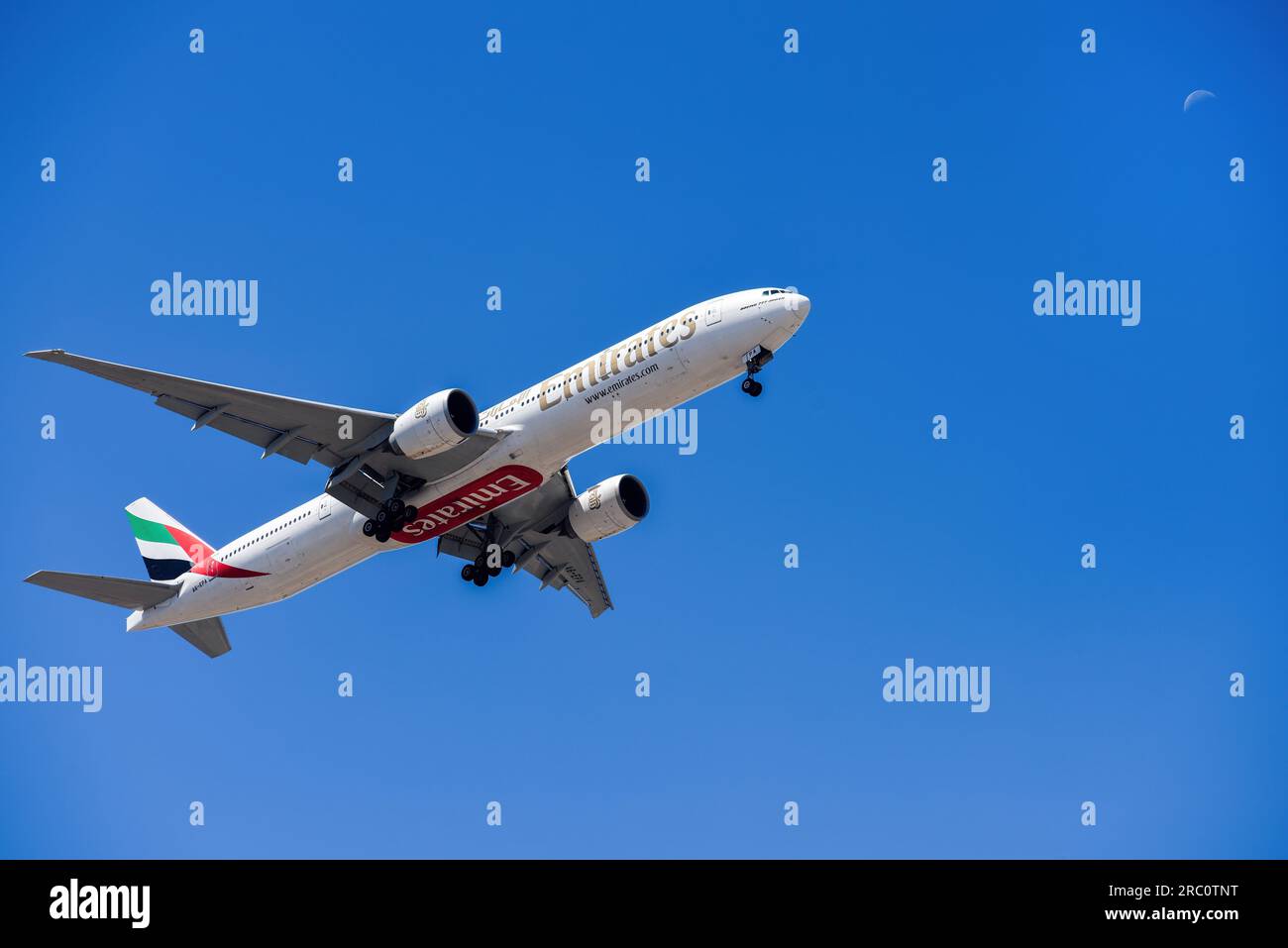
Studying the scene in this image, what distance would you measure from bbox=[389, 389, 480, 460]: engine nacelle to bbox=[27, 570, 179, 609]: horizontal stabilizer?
35.7 ft

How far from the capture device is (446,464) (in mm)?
35875

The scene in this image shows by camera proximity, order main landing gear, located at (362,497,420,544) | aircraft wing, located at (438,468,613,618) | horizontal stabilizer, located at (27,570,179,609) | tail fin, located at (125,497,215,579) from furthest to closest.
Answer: tail fin, located at (125,497,215,579)
aircraft wing, located at (438,468,613,618)
horizontal stabilizer, located at (27,570,179,609)
main landing gear, located at (362,497,420,544)

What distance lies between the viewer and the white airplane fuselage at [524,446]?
108ft

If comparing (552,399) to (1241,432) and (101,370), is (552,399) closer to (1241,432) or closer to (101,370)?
(101,370)

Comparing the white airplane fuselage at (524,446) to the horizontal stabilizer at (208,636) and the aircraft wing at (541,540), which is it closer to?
the horizontal stabilizer at (208,636)

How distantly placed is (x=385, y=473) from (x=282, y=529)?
4.03 metres

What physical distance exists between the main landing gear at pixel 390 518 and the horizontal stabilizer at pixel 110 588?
26.5 feet

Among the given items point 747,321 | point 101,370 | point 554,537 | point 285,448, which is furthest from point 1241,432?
point 101,370

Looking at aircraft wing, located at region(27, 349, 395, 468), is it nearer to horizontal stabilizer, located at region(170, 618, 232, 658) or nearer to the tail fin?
the tail fin

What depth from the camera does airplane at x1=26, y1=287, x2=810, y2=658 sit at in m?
33.2

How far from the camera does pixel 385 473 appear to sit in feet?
120

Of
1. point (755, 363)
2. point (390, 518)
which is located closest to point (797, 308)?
point (755, 363)

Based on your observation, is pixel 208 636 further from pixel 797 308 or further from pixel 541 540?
pixel 797 308

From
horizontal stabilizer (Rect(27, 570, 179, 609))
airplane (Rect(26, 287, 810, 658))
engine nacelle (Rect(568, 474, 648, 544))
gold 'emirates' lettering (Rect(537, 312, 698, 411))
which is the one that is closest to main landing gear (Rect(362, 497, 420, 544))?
airplane (Rect(26, 287, 810, 658))
